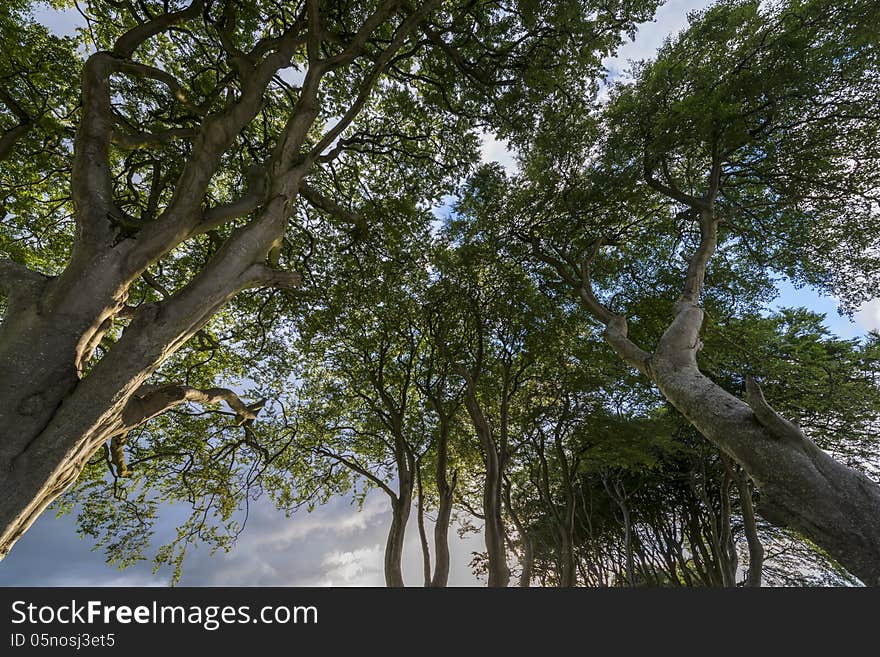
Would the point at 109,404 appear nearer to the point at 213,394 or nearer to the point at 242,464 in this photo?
the point at 213,394

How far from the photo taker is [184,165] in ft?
22.2

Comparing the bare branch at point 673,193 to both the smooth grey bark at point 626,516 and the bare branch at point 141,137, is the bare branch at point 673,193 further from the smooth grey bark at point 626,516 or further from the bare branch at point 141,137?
the smooth grey bark at point 626,516

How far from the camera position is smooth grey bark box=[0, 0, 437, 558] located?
3.03 m

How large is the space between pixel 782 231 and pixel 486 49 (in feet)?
28.6

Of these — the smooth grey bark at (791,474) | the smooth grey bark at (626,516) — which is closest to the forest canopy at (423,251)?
the smooth grey bark at (791,474)

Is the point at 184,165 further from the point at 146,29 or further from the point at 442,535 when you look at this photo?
the point at 442,535

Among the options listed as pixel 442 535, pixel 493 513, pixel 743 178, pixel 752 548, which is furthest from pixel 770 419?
pixel 752 548

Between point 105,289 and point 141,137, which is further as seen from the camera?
point 141,137

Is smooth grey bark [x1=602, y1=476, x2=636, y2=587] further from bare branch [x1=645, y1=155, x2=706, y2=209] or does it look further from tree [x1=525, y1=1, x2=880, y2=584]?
bare branch [x1=645, y1=155, x2=706, y2=209]

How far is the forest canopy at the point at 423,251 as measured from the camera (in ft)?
12.1

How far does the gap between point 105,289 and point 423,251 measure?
8446mm

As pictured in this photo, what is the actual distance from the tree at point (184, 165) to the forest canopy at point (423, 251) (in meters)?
0.04

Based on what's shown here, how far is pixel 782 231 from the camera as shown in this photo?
903 cm

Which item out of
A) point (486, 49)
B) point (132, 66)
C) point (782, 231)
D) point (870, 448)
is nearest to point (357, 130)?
point (486, 49)
